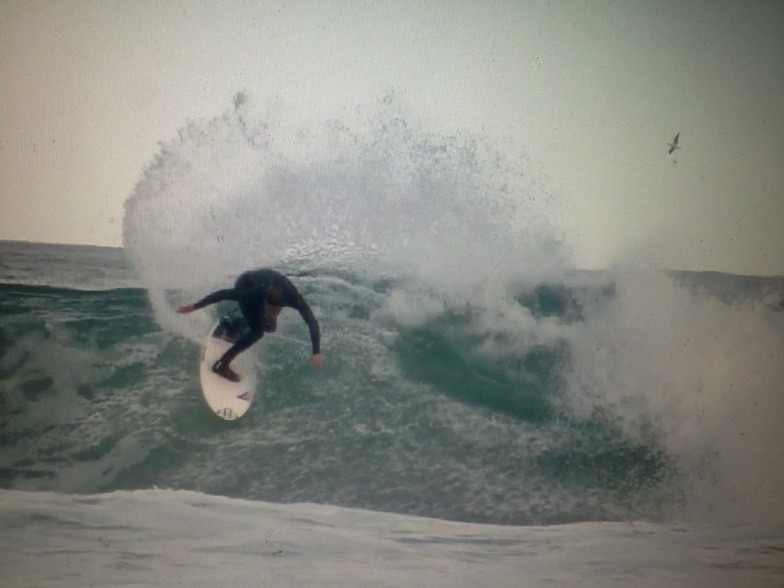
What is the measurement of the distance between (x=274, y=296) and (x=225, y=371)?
1.24ft

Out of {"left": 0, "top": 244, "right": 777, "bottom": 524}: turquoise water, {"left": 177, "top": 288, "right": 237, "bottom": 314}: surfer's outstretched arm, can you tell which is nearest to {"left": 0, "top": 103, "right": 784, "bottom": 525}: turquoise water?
{"left": 0, "top": 244, "right": 777, "bottom": 524}: turquoise water

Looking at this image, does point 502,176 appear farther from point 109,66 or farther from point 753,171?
point 109,66

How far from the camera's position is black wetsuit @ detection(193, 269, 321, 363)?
2260 mm

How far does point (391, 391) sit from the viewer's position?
2.46m

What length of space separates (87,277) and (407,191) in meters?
1.42

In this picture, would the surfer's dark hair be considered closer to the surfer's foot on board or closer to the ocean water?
the ocean water

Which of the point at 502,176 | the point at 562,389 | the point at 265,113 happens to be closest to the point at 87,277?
the point at 265,113

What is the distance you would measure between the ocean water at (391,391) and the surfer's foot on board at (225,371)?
95 mm

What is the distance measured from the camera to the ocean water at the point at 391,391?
2258mm

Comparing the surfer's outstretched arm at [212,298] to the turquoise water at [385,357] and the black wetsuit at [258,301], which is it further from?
the turquoise water at [385,357]

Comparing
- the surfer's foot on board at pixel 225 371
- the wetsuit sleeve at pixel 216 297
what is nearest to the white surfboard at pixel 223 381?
the surfer's foot on board at pixel 225 371

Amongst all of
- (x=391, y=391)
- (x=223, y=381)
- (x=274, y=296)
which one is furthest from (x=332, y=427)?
(x=274, y=296)

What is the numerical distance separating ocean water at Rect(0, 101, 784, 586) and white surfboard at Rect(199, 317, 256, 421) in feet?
0.14

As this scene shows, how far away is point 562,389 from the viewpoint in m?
2.52
